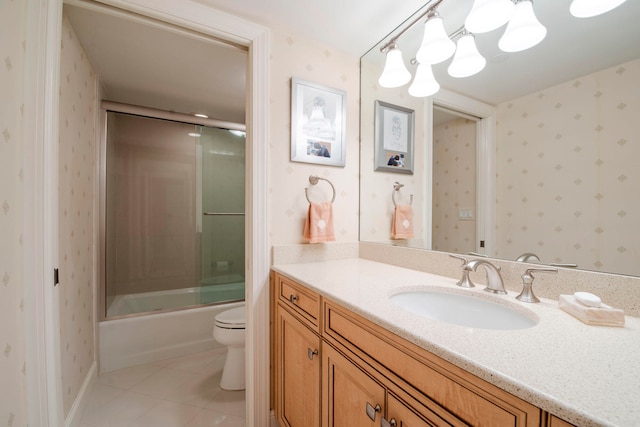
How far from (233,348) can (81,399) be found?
0.82 m

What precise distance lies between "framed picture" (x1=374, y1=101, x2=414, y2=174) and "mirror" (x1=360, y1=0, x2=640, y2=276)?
161 mm

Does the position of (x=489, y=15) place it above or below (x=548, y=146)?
above

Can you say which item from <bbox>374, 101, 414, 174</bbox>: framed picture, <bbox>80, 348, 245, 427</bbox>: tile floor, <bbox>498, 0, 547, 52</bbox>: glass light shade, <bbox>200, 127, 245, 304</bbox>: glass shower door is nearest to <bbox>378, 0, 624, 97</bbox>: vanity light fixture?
<bbox>498, 0, 547, 52</bbox>: glass light shade

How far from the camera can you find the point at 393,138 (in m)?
1.59

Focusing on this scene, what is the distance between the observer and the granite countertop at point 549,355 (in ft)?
1.15

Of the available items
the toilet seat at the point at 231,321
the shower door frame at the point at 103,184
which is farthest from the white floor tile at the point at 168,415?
the shower door frame at the point at 103,184

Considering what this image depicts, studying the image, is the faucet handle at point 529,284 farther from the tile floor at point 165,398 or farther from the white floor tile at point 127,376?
the white floor tile at point 127,376

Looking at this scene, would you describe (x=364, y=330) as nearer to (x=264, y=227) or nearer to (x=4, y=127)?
(x=264, y=227)

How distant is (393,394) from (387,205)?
3.66ft

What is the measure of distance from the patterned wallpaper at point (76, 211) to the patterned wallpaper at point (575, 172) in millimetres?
1987

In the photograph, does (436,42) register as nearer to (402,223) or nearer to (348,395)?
(402,223)

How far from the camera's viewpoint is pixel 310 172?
147 cm

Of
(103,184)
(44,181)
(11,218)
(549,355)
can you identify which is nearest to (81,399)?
(11,218)

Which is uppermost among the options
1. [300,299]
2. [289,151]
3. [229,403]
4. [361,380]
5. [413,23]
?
[413,23]
